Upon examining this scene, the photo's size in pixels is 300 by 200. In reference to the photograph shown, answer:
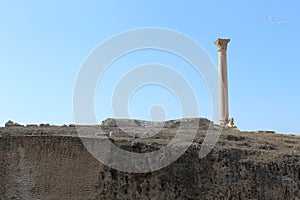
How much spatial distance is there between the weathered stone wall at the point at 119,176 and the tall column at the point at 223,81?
367 inches

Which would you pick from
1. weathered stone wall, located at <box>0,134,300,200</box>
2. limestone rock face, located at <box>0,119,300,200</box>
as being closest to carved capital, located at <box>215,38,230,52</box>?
limestone rock face, located at <box>0,119,300,200</box>

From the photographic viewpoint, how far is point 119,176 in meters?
9.52

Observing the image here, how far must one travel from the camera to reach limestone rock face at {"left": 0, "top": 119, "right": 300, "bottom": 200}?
930cm

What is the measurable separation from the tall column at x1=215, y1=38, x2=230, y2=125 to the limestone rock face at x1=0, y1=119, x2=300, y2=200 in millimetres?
9027

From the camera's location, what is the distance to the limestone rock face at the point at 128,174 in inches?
366

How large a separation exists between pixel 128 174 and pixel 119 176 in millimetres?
194

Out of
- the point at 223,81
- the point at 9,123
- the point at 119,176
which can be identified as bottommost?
the point at 119,176

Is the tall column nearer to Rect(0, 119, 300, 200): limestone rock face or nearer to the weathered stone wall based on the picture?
Rect(0, 119, 300, 200): limestone rock face

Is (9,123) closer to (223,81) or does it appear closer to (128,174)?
(128,174)

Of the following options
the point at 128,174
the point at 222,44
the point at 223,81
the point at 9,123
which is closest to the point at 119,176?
the point at 128,174

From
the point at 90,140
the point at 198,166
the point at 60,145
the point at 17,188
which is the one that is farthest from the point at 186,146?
the point at 17,188

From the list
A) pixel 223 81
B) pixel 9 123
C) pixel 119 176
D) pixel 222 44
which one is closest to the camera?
pixel 119 176

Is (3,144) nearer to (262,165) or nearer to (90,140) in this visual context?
(90,140)

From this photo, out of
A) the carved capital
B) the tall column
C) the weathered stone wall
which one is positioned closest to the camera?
the weathered stone wall
